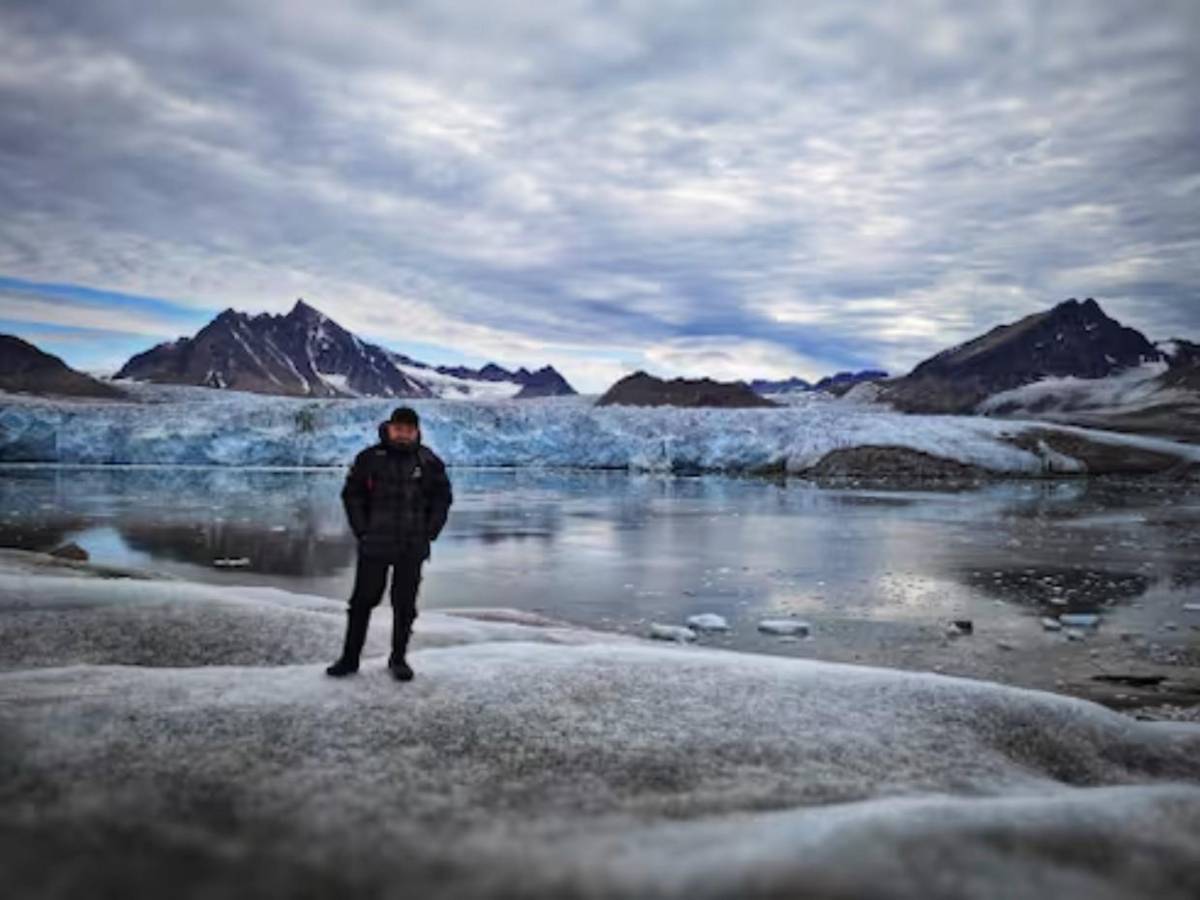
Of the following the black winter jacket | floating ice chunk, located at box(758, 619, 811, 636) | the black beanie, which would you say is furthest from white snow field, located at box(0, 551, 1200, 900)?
floating ice chunk, located at box(758, 619, 811, 636)

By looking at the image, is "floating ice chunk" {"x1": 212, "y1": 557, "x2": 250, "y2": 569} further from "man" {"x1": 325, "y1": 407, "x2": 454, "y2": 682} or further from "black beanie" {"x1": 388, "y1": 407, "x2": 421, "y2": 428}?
"black beanie" {"x1": 388, "y1": 407, "x2": 421, "y2": 428}

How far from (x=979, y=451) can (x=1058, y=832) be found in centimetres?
6229

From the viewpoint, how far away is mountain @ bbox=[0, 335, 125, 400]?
155 meters

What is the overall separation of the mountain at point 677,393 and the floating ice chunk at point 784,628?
13548cm

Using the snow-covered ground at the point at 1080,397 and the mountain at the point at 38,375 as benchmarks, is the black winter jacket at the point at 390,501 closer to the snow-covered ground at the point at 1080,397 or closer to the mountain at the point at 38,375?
the mountain at the point at 38,375

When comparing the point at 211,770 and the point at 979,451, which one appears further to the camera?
the point at 979,451

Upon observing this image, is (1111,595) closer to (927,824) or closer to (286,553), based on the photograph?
Result: (927,824)

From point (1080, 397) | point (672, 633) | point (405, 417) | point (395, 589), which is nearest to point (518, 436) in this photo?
point (672, 633)

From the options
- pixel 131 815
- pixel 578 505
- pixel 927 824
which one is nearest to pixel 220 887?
pixel 131 815

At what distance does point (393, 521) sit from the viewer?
7.04 m

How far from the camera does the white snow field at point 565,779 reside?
148 inches

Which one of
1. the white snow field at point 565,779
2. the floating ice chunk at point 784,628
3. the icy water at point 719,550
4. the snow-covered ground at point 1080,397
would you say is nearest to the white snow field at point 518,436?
the icy water at point 719,550

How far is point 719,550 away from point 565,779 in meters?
20.0

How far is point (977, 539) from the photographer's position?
1077 inches
